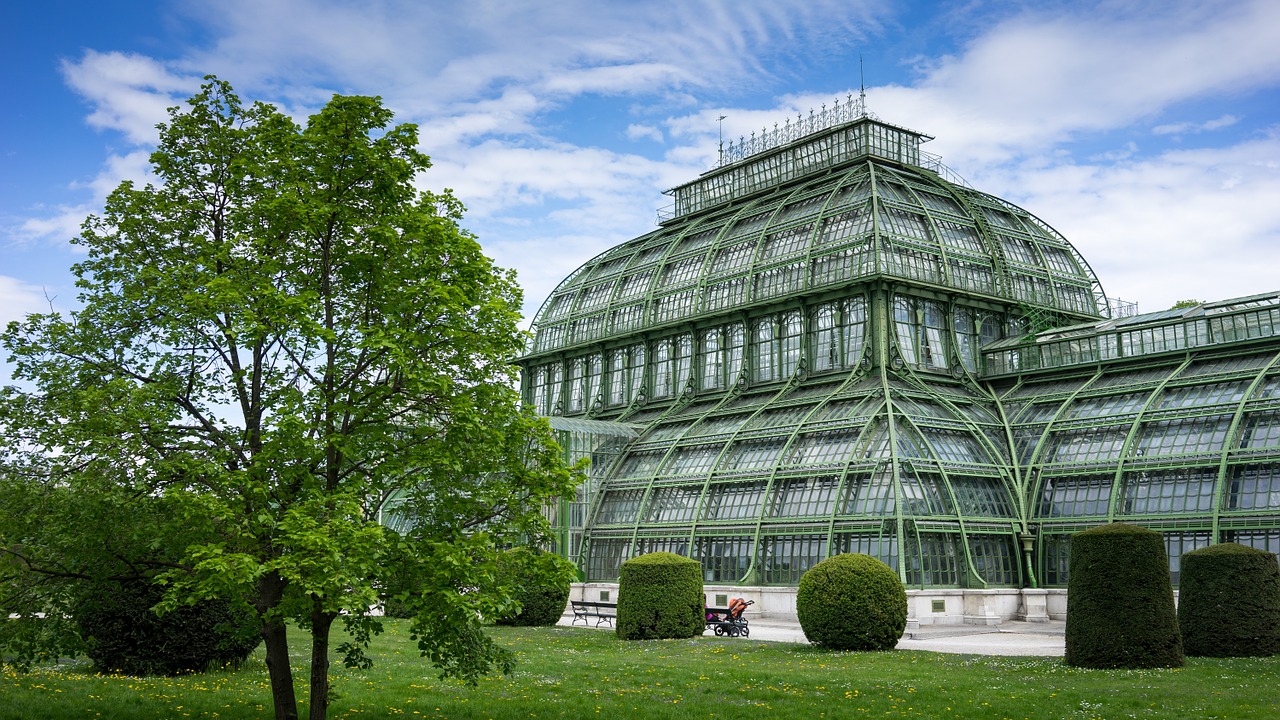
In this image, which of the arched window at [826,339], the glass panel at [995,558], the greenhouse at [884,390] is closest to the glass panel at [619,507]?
the greenhouse at [884,390]

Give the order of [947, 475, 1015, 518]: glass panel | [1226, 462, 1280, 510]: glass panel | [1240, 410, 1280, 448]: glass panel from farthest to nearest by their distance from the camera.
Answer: [947, 475, 1015, 518]: glass panel, [1240, 410, 1280, 448]: glass panel, [1226, 462, 1280, 510]: glass panel

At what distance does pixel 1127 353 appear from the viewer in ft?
168

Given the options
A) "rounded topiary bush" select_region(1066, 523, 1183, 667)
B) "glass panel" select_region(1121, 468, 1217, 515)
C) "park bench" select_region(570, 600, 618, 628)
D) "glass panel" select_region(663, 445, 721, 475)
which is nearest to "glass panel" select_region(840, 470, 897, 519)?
"glass panel" select_region(663, 445, 721, 475)

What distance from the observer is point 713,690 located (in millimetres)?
24281

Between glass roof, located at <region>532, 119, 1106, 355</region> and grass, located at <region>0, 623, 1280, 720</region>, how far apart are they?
29244mm

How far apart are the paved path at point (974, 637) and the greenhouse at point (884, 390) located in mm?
1172

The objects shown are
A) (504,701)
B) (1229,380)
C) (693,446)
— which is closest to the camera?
(504,701)

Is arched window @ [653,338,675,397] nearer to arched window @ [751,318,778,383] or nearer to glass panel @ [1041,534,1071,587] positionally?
arched window @ [751,318,778,383]

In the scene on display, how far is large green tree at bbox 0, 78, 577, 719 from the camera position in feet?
53.4

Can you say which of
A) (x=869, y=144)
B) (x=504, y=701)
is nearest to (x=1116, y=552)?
(x=504, y=701)

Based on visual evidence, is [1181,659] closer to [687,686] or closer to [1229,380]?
[687,686]

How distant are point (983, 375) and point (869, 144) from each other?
15.9m

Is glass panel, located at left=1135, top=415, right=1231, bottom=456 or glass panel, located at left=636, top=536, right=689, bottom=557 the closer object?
glass panel, located at left=1135, top=415, right=1231, bottom=456

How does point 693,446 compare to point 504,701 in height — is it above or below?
above
